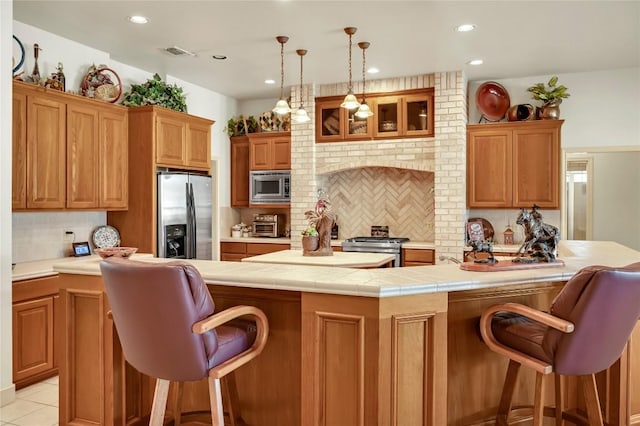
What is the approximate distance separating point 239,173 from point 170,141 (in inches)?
75.7

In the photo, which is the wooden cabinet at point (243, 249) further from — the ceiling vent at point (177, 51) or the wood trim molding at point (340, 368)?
the wood trim molding at point (340, 368)

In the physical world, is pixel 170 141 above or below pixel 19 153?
above

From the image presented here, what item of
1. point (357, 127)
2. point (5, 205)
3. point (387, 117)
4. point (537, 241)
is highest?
point (387, 117)

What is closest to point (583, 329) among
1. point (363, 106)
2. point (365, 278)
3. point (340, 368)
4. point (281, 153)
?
point (365, 278)

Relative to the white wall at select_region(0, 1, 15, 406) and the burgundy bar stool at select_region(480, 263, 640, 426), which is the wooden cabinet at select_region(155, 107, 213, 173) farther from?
the burgundy bar stool at select_region(480, 263, 640, 426)

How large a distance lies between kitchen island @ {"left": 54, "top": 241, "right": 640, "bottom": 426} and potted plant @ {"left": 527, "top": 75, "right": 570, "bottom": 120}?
2.87 meters

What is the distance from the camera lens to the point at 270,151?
6559 mm

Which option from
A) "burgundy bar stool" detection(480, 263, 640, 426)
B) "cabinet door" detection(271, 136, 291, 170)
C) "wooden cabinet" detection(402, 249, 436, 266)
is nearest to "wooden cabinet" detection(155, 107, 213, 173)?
"cabinet door" detection(271, 136, 291, 170)

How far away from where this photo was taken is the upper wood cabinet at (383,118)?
19.1 ft

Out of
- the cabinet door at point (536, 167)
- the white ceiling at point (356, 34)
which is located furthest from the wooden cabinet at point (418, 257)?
the white ceiling at point (356, 34)

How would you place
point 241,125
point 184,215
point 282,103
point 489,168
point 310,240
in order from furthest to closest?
1. point 241,125
2. point 489,168
3. point 184,215
4. point 310,240
5. point 282,103

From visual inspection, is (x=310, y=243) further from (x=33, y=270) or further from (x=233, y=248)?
(x=233, y=248)

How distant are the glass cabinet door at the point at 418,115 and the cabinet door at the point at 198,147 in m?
2.44

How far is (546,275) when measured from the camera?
2.30m
